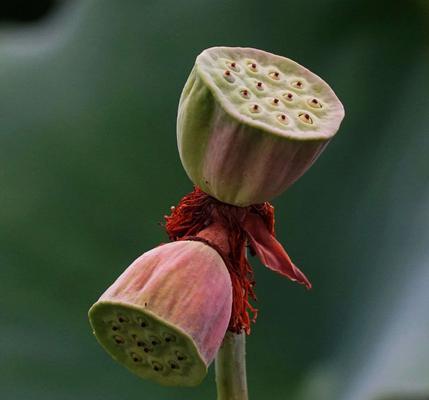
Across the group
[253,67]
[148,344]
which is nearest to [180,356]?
[148,344]

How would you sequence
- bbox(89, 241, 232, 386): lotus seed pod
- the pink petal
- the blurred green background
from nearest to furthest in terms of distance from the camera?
1. bbox(89, 241, 232, 386): lotus seed pod
2. the pink petal
3. the blurred green background

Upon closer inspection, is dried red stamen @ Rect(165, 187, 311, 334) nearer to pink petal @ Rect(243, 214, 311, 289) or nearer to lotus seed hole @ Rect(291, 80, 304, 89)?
pink petal @ Rect(243, 214, 311, 289)

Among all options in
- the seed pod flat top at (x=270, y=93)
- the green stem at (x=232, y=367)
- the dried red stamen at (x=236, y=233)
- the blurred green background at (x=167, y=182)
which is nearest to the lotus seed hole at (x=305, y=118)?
the seed pod flat top at (x=270, y=93)

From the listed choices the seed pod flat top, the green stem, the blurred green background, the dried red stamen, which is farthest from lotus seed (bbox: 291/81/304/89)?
the blurred green background

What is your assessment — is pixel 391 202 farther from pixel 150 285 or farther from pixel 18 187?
pixel 150 285

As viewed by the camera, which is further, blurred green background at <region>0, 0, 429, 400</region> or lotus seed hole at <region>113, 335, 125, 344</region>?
blurred green background at <region>0, 0, 429, 400</region>

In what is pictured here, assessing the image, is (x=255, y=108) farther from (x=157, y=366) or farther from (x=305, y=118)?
(x=157, y=366)

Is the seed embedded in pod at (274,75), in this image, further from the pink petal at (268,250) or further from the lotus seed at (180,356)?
the lotus seed at (180,356)
